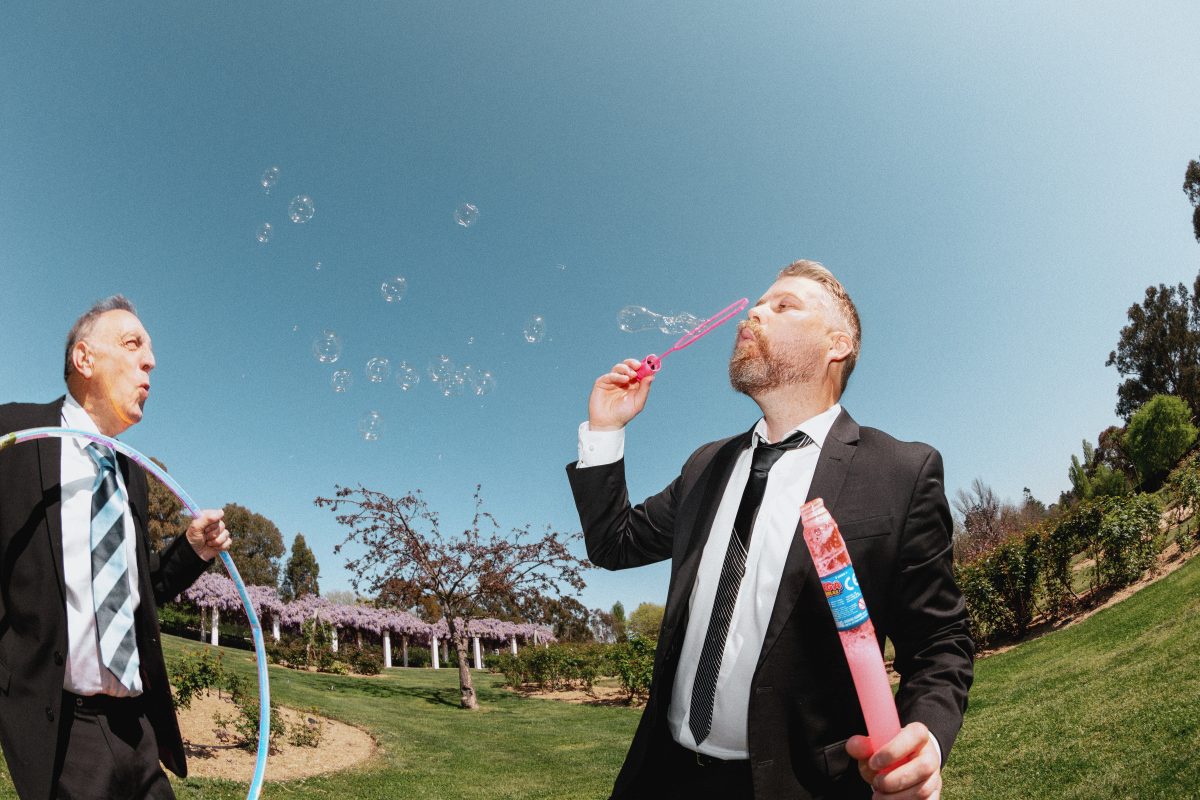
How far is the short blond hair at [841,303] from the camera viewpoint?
2.62 meters

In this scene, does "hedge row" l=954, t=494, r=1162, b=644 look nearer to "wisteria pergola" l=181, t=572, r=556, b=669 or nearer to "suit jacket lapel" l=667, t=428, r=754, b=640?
"suit jacket lapel" l=667, t=428, r=754, b=640

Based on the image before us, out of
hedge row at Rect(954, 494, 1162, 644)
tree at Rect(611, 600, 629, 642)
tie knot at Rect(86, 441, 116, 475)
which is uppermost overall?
tie knot at Rect(86, 441, 116, 475)

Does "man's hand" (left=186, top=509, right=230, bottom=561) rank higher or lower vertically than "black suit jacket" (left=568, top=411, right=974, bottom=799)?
higher

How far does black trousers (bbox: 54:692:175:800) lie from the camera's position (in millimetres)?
2633

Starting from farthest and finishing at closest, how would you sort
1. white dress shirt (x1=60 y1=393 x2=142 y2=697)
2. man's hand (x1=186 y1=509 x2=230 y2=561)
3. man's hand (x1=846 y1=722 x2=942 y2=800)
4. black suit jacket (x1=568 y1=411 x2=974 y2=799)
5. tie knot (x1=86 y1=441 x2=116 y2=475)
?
man's hand (x1=186 y1=509 x2=230 y2=561) < tie knot (x1=86 y1=441 x2=116 y2=475) < white dress shirt (x1=60 y1=393 x2=142 y2=697) < black suit jacket (x1=568 y1=411 x2=974 y2=799) < man's hand (x1=846 y1=722 x2=942 y2=800)

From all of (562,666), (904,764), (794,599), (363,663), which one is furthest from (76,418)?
(363,663)

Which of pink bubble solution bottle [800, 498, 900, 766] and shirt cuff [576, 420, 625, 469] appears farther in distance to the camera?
shirt cuff [576, 420, 625, 469]

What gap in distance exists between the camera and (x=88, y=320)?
10.7 feet

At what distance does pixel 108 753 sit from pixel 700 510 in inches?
96.6

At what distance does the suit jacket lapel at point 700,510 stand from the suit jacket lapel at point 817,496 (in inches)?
13.4

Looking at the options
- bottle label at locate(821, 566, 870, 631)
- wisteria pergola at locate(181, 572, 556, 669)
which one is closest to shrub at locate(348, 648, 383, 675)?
wisteria pergola at locate(181, 572, 556, 669)

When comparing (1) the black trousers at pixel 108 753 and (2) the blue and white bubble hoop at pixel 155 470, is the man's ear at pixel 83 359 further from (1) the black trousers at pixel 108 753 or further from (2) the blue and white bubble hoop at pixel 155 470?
(1) the black trousers at pixel 108 753

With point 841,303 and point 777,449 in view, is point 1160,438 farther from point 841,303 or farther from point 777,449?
point 777,449

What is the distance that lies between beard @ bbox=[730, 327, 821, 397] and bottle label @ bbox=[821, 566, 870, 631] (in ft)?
3.70
